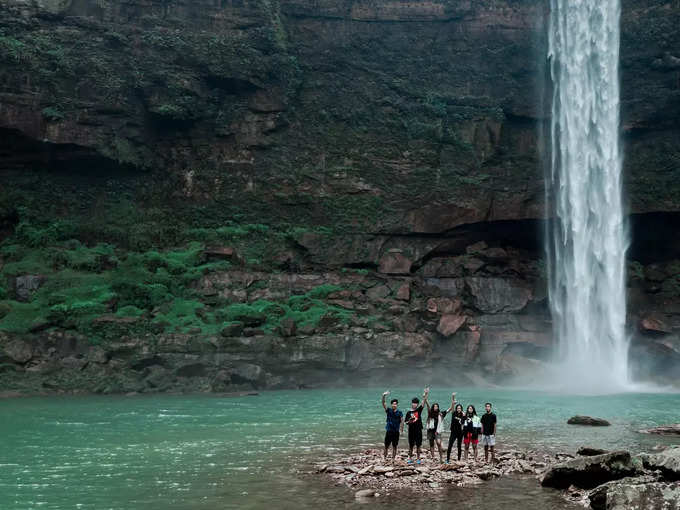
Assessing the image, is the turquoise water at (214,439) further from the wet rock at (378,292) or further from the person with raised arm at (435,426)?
the wet rock at (378,292)

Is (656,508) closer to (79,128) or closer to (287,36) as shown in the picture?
(79,128)

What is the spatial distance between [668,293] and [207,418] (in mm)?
30948

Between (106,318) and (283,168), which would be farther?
(283,168)

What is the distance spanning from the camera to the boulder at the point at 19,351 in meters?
30.4

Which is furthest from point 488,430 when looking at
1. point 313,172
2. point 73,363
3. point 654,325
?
point 313,172

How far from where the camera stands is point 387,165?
44.0 m

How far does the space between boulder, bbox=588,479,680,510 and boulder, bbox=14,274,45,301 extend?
32.1m

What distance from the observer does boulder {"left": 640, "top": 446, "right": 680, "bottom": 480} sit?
33.7 feet

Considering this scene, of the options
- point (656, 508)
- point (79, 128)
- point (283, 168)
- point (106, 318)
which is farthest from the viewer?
point (283, 168)

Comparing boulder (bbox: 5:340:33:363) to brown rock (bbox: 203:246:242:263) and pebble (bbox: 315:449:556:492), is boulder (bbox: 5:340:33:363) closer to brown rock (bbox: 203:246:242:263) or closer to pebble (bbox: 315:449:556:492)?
brown rock (bbox: 203:246:242:263)

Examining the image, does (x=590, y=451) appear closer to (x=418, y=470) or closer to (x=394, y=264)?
(x=418, y=470)

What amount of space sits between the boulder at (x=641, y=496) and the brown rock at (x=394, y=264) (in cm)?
3096

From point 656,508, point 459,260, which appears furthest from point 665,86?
point 656,508

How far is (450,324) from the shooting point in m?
37.0
